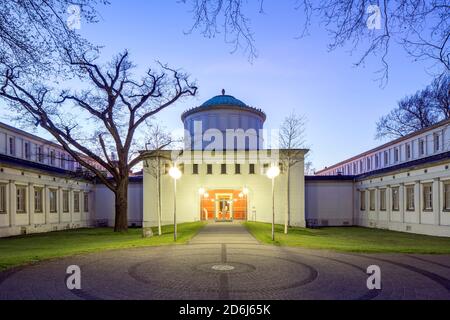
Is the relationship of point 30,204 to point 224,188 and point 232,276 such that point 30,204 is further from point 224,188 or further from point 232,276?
point 232,276

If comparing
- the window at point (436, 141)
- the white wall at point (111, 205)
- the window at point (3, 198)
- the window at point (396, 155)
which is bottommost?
the white wall at point (111, 205)

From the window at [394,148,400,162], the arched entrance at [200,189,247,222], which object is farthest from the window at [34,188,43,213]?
the window at [394,148,400,162]

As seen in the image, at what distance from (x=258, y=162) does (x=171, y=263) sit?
102 ft

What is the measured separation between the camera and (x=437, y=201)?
103ft

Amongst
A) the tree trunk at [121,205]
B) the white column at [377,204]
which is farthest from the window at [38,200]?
the white column at [377,204]

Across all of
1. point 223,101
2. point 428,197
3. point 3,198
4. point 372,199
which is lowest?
point 372,199

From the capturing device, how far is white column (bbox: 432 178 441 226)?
103 feet

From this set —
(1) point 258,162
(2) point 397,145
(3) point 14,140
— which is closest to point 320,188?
(1) point 258,162

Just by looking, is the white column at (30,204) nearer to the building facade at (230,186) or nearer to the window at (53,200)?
the building facade at (230,186)

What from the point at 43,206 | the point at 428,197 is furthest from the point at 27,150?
the point at 428,197

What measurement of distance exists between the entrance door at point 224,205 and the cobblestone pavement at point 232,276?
2666cm

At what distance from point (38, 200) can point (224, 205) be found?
19.0 metres

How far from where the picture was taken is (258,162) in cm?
4388

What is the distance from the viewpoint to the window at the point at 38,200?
36725 mm
